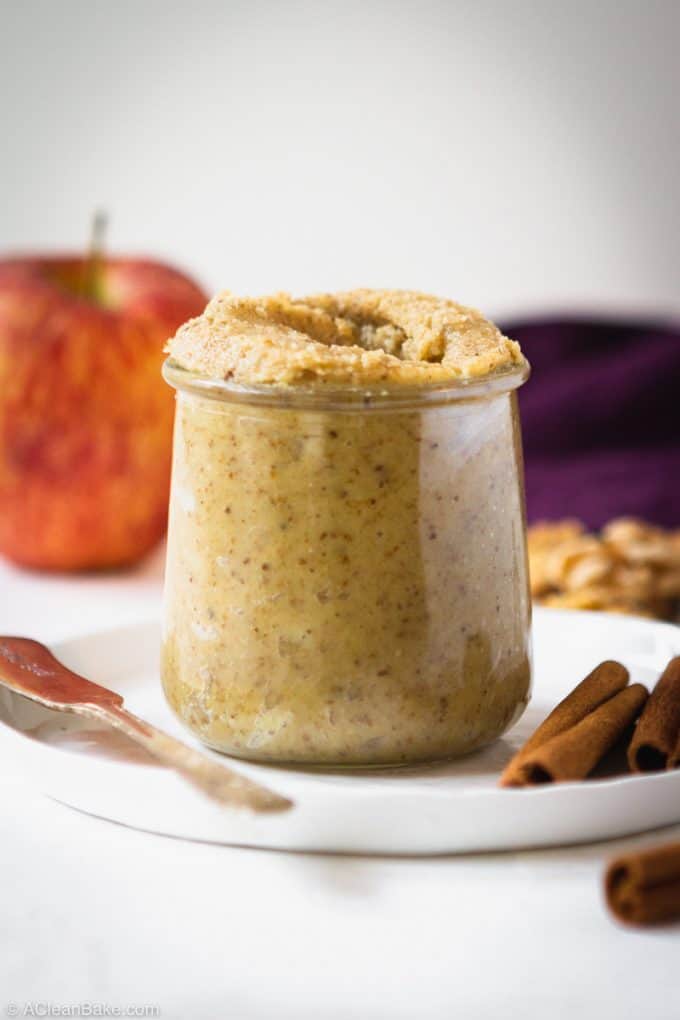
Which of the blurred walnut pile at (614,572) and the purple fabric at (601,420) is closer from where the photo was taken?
the blurred walnut pile at (614,572)

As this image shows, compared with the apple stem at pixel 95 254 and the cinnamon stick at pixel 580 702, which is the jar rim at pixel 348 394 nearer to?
the cinnamon stick at pixel 580 702

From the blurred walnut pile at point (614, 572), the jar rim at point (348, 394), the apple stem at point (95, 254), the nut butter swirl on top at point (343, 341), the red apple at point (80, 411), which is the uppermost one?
the nut butter swirl on top at point (343, 341)

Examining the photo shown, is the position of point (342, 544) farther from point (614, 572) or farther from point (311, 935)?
point (614, 572)

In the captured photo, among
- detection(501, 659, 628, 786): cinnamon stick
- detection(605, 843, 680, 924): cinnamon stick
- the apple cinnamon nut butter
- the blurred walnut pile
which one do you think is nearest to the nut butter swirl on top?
the apple cinnamon nut butter

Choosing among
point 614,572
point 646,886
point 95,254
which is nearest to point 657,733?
point 646,886

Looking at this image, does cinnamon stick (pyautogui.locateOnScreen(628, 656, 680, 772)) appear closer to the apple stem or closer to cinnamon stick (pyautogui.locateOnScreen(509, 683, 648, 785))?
cinnamon stick (pyautogui.locateOnScreen(509, 683, 648, 785))

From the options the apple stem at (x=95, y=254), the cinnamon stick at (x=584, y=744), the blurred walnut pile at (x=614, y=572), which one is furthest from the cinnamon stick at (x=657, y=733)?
the apple stem at (x=95, y=254)
